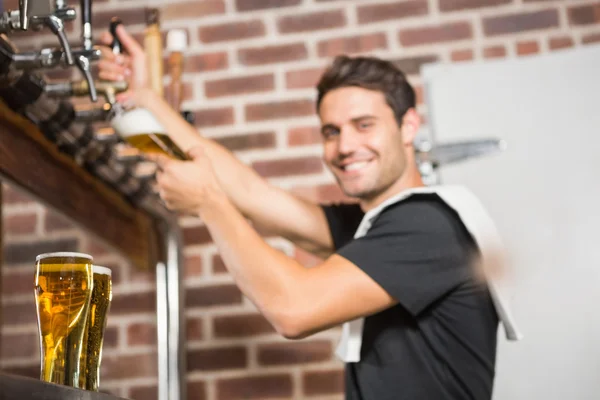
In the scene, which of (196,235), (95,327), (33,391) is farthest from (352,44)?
(33,391)

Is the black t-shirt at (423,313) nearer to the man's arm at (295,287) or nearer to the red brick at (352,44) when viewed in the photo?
the man's arm at (295,287)

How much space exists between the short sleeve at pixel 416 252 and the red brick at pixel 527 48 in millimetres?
614

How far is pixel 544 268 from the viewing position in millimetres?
1592

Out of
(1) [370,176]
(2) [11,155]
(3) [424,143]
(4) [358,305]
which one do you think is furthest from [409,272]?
(2) [11,155]

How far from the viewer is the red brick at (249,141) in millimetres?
1726

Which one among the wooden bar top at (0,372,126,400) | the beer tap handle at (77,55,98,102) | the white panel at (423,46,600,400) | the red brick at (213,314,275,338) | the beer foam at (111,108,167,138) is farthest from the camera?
the red brick at (213,314,275,338)

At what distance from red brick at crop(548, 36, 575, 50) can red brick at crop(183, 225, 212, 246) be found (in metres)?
0.88

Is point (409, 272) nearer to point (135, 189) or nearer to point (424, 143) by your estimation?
point (424, 143)

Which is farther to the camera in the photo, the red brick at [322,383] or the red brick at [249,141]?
the red brick at [249,141]

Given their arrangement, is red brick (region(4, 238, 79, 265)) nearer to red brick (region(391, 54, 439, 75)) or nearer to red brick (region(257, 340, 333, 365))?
red brick (region(257, 340, 333, 365))

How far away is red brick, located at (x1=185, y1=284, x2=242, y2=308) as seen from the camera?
5.51 feet

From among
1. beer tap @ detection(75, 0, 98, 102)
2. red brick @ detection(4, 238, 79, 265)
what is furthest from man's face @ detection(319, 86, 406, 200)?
red brick @ detection(4, 238, 79, 265)

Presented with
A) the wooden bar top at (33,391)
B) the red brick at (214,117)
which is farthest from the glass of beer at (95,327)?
the red brick at (214,117)

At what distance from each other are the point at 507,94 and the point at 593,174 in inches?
9.9
